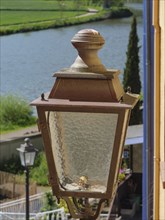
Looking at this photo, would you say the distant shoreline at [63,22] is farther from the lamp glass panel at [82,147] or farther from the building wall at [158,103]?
the lamp glass panel at [82,147]

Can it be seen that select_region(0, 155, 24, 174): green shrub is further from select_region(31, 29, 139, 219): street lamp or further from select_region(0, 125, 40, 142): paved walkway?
select_region(31, 29, 139, 219): street lamp

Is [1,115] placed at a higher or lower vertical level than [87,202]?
lower

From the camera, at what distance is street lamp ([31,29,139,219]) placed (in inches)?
89.7

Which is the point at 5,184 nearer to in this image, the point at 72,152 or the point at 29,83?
the point at 29,83

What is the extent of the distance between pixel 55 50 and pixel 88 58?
31111 millimetres

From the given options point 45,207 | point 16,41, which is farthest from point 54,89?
point 16,41

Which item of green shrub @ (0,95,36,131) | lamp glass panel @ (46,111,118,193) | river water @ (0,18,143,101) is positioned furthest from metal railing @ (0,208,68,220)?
green shrub @ (0,95,36,131)

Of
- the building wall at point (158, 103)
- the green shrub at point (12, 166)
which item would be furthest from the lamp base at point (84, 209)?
the green shrub at point (12, 166)

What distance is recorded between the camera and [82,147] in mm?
2361

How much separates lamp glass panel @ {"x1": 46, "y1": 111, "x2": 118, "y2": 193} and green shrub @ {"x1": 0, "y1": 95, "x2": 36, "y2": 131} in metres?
21.8

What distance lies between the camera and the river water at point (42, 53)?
26.5 m

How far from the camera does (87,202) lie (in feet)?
7.80

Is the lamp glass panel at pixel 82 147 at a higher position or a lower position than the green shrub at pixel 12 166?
higher

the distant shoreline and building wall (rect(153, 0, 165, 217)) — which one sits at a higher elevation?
building wall (rect(153, 0, 165, 217))
